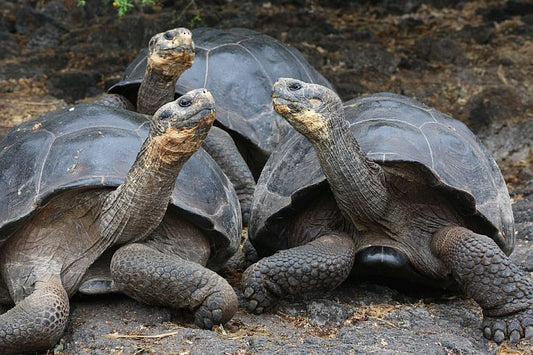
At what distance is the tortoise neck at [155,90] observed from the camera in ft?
17.2

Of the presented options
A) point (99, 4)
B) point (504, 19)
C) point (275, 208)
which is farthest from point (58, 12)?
point (275, 208)

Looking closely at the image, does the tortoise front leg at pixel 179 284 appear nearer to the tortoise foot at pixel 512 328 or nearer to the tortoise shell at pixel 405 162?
the tortoise shell at pixel 405 162

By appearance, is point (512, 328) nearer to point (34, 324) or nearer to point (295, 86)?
point (295, 86)

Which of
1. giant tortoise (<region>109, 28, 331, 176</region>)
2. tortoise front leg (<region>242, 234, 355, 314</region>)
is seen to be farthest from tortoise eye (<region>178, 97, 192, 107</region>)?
giant tortoise (<region>109, 28, 331, 176</region>)

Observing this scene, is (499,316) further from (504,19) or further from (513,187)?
(504,19)

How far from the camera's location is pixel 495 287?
398cm

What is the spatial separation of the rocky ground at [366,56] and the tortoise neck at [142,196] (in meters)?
0.73

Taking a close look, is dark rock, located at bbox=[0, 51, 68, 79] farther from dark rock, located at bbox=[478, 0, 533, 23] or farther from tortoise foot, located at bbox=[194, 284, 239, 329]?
tortoise foot, located at bbox=[194, 284, 239, 329]

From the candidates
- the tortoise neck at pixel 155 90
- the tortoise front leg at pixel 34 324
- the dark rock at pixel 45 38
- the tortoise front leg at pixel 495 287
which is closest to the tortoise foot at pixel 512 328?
the tortoise front leg at pixel 495 287

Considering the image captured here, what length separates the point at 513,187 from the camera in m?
6.57

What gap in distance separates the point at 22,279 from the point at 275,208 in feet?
3.91

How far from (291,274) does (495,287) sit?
83cm

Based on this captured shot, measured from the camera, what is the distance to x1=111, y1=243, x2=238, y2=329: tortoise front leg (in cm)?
378

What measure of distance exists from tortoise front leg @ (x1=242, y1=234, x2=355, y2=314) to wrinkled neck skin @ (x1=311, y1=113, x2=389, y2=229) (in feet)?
0.74
